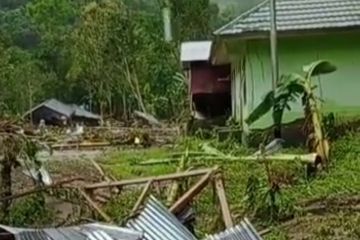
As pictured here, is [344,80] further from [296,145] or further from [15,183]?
[15,183]

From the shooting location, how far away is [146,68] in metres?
44.2

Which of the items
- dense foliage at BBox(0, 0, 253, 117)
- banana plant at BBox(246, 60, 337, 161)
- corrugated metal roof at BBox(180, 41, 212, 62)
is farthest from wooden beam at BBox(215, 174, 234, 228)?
dense foliage at BBox(0, 0, 253, 117)

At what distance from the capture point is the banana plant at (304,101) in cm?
1345

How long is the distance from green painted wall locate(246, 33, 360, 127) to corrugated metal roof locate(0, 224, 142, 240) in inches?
412

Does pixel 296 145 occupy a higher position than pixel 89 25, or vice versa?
pixel 89 25

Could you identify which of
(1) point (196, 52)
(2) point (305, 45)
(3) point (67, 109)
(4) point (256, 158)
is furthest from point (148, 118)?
(4) point (256, 158)

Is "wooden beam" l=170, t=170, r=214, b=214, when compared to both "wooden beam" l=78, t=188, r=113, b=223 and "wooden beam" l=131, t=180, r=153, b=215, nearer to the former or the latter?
"wooden beam" l=131, t=180, r=153, b=215

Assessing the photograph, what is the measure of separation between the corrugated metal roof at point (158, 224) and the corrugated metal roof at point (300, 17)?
9.57 metres

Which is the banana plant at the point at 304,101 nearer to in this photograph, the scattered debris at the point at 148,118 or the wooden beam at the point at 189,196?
the wooden beam at the point at 189,196

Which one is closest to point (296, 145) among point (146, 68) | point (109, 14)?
point (109, 14)

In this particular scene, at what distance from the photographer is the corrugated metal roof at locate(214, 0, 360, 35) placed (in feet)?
55.8

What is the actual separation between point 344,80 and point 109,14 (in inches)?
910

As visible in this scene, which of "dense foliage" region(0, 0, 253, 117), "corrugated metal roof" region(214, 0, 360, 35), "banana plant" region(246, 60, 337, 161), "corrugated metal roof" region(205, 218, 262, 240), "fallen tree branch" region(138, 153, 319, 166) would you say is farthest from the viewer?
"dense foliage" region(0, 0, 253, 117)

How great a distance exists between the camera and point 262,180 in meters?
11.9
